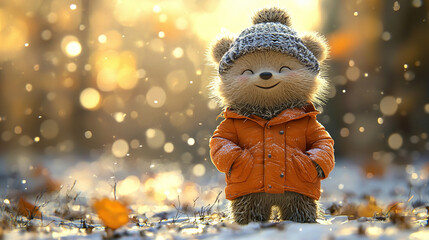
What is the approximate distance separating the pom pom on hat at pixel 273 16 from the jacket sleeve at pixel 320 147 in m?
1.18

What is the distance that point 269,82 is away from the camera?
3.15 meters

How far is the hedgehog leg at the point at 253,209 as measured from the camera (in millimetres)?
3105

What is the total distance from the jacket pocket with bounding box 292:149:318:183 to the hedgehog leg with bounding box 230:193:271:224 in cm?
37

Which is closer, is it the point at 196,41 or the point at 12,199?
the point at 12,199

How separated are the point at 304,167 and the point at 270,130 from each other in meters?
0.42

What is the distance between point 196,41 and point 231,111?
25.0ft

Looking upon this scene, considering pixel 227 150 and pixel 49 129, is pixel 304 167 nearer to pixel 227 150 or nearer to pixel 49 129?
pixel 227 150

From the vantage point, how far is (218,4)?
960 centimetres

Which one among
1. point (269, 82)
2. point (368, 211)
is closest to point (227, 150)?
point (269, 82)

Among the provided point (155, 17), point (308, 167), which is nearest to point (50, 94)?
point (155, 17)

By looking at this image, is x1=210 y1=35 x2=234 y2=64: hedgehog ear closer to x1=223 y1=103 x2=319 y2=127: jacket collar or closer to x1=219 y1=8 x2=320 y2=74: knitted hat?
x1=219 y1=8 x2=320 y2=74: knitted hat

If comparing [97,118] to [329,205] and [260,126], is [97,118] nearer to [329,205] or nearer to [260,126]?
[329,205]

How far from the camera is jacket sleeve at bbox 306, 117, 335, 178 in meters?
3.01

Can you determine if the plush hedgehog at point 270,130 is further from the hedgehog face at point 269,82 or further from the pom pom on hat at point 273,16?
the pom pom on hat at point 273,16
